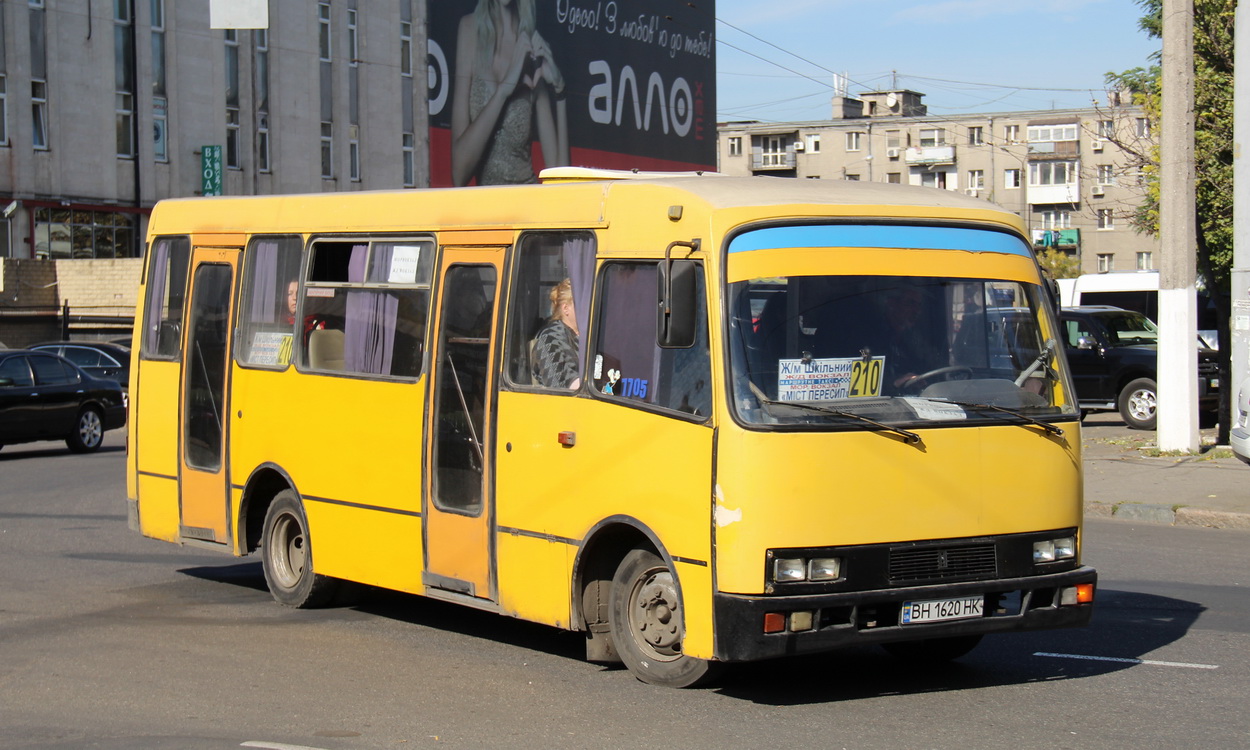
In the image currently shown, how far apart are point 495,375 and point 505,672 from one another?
1561 millimetres

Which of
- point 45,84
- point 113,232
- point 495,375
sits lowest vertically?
point 495,375

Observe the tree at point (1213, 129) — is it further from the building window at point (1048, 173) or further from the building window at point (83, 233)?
the building window at point (1048, 173)

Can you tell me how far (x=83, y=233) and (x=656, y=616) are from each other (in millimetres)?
45654

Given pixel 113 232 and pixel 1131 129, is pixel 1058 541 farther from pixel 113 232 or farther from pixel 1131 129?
Result: pixel 113 232

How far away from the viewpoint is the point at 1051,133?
3861 inches

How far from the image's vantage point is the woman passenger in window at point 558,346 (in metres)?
7.78

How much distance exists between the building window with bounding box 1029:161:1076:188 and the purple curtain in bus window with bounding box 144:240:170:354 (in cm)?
8933

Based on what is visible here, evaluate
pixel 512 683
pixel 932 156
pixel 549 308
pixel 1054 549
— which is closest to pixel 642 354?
pixel 549 308

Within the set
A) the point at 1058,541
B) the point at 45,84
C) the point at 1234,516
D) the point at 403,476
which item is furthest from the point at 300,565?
the point at 45,84

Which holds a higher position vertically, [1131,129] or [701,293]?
[1131,129]

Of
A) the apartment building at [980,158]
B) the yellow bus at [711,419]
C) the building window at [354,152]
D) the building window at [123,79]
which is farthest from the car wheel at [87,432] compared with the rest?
the apartment building at [980,158]

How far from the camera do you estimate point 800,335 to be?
6.87 metres

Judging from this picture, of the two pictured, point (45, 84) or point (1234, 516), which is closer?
point (1234, 516)

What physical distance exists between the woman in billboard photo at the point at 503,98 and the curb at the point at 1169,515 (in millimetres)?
35658
